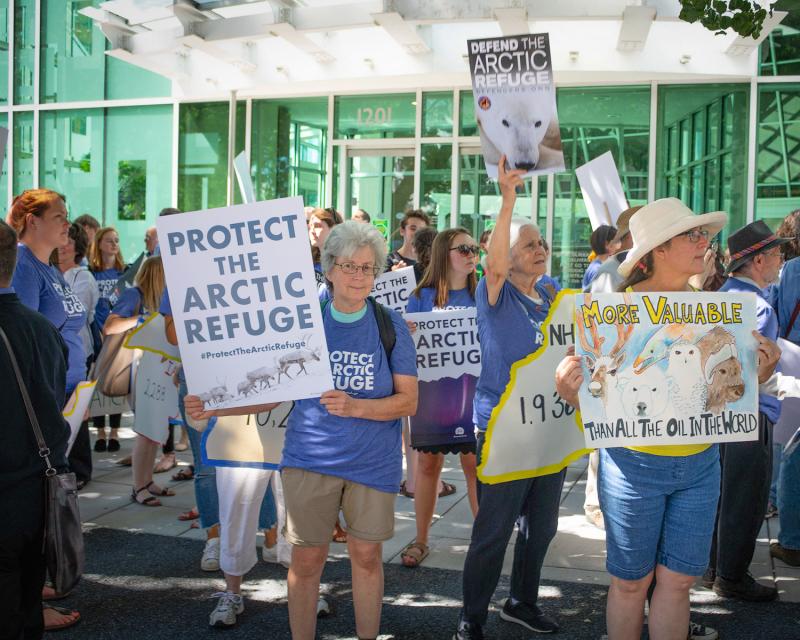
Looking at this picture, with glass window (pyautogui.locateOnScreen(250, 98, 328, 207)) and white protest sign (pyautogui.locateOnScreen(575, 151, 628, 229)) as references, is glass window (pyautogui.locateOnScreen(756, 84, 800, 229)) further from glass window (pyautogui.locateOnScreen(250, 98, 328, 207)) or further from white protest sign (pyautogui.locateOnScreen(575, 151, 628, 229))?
glass window (pyautogui.locateOnScreen(250, 98, 328, 207))

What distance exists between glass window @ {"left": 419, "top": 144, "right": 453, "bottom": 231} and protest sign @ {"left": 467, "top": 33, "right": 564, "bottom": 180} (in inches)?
406

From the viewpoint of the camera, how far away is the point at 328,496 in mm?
3707

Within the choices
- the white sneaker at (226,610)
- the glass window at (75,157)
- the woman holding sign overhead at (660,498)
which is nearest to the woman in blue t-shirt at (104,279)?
the white sneaker at (226,610)

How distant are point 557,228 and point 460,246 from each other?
334 inches

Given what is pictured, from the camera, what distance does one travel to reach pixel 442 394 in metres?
5.47

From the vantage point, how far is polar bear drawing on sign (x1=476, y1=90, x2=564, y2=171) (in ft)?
Answer: 13.0

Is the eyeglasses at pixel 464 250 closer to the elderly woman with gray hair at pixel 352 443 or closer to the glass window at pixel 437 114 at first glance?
the elderly woman with gray hair at pixel 352 443

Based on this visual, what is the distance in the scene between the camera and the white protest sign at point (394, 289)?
638cm

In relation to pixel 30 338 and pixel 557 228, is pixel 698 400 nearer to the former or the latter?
pixel 30 338

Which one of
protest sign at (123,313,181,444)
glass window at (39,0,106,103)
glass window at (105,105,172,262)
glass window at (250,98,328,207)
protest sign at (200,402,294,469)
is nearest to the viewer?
protest sign at (200,402,294,469)

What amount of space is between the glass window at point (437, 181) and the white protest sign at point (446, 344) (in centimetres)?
889

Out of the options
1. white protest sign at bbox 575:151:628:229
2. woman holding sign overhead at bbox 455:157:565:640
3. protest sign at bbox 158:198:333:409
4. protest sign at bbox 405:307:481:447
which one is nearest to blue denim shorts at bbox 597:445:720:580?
woman holding sign overhead at bbox 455:157:565:640

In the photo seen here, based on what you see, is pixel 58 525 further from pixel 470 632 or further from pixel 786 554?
pixel 786 554

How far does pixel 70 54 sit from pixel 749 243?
51.0 feet
